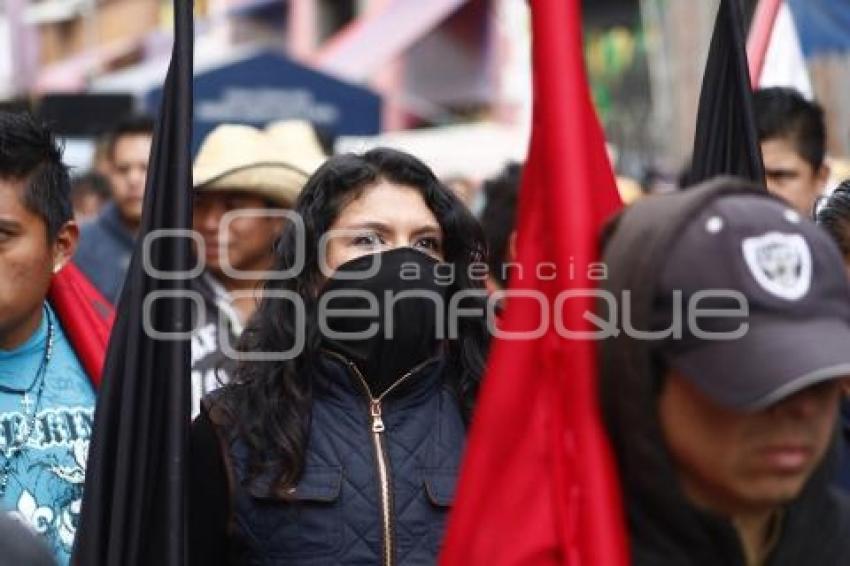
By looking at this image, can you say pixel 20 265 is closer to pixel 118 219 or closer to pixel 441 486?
pixel 441 486

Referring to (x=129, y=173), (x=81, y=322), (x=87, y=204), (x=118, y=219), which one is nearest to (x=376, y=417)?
(x=81, y=322)

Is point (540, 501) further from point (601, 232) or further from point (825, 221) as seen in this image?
point (825, 221)

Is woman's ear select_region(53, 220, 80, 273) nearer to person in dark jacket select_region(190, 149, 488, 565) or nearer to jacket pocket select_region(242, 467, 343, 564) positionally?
person in dark jacket select_region(190, 149, 488, 565)

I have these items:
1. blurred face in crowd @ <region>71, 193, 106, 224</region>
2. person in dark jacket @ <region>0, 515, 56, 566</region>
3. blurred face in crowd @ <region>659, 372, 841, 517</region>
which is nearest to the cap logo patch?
blurred face in crowd @ <region>659, 372, 841, 517</region>

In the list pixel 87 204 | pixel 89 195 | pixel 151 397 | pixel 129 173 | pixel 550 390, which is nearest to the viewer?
pixel 550 390

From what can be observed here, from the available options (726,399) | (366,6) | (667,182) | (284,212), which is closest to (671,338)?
(726,399)

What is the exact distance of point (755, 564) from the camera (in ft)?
6.69

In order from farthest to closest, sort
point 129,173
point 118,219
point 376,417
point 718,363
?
point 129,173, point 118,219, point 376,417, point 718,363

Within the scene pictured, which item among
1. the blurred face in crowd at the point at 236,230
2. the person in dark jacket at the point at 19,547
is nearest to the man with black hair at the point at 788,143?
the blurred face in crowd at the point at 236,230

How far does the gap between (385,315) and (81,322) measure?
0.77 metres

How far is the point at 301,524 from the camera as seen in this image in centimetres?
278

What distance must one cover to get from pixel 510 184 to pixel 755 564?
4.12 metres

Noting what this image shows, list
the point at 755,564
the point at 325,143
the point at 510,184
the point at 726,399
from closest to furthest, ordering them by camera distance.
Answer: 1. the point at 726,399
2. the point at 755,564
3. the point at 510,184
4. the point at 325,143

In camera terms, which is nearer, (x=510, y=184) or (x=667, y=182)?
(x=510, y=184)
